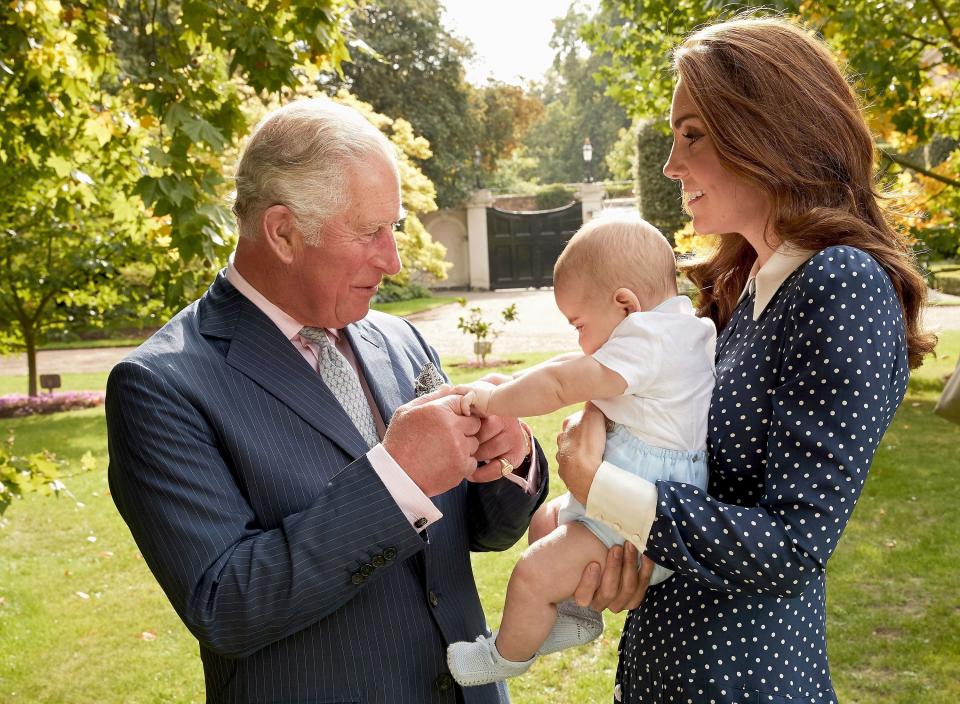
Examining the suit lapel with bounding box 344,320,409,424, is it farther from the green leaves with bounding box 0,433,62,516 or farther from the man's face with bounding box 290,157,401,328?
the green leaves with bounding box 0,433,62,516

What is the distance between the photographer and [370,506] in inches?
73.7

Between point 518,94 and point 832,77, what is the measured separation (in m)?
34.4

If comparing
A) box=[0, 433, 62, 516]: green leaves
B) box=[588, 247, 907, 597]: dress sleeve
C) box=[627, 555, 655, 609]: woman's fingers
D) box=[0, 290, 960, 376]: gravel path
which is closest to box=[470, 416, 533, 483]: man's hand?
box=[627, 555, 655, 609]: woman's fingers

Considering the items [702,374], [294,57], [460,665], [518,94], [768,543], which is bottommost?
[460,665]

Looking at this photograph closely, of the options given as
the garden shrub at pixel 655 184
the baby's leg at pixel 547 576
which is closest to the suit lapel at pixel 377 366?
the baby's leg at pixel 547 576

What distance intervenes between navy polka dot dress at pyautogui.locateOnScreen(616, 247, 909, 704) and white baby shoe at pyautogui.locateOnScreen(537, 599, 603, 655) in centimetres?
21

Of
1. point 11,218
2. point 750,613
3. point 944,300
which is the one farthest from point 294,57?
point 944,300

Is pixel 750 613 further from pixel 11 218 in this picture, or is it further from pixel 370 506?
pixel 11 218

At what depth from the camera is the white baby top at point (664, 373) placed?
1.88 meters

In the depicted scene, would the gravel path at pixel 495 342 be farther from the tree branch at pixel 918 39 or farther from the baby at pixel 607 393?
the baby at pixel 607 393

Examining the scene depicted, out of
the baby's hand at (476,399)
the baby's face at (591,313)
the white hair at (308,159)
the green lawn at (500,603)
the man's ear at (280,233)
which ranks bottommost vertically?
the green lawn at (500,603)

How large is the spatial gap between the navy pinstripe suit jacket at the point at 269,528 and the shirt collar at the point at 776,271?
0.78 m

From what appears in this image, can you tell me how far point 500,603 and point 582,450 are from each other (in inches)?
168

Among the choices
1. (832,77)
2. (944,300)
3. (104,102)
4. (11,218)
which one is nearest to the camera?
(832,77)
